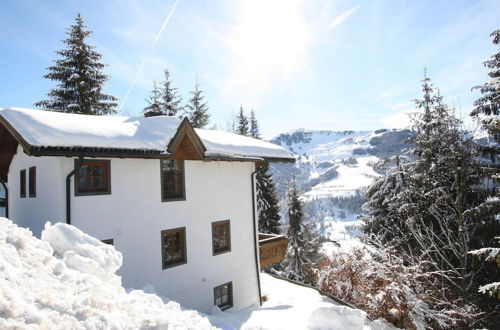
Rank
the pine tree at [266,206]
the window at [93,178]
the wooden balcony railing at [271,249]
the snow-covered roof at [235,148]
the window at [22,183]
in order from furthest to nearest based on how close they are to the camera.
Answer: the pine tree at [266,206] < the wooden balcony railing at [271,249] < the snow-covered roof at [235,148] < the window at [22,183] < the window at [93,178]

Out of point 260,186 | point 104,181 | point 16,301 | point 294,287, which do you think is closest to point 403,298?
point 294,287

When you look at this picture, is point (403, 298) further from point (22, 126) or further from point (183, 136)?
point (22, 126)

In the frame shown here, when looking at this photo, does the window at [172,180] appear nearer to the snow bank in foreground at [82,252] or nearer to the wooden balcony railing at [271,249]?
the snow bank in foreground at [82,252]

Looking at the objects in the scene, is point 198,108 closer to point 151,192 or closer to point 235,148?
point 235,148

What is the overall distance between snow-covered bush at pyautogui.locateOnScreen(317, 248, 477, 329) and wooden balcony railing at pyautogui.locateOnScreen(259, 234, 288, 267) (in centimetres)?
326

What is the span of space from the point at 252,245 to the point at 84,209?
7.26 metres

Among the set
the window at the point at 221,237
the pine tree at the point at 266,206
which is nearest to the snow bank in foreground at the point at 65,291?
the window at the point at 221,237

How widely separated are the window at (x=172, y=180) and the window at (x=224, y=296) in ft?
13.4

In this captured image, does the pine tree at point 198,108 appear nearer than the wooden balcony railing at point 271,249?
No

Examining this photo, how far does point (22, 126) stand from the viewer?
772cm

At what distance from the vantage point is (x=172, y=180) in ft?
35.5

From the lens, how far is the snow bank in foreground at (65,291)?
3.28 m

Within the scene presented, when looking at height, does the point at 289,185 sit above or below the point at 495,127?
below

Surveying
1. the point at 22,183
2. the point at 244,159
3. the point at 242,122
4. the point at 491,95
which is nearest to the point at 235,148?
the point at 244,159
